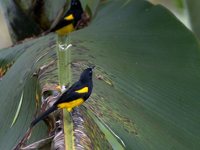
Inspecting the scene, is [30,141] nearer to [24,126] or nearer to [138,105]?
[24,126]

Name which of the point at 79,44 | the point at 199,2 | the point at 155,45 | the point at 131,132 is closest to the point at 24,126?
the point at 131,132

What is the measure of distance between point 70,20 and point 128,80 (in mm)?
178

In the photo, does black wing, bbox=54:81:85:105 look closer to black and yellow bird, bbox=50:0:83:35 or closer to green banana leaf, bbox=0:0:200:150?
green banana leaf, bbox=0:0:200:150

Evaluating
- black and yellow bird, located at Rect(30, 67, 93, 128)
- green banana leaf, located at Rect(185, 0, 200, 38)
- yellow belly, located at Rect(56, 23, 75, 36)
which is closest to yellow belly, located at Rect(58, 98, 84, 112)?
black and yellow bird, located at Rect(30, 67, 93, 128)

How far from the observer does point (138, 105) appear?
1073 mm

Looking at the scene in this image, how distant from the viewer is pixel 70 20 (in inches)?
41.1

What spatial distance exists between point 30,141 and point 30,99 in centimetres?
13

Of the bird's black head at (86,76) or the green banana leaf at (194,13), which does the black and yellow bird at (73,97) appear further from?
the green banana leaf at (194,13)

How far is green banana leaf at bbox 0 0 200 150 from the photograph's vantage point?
964mm

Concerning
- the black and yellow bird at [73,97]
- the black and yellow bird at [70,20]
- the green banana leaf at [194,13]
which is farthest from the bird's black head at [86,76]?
the green banana leaf at [194,13]

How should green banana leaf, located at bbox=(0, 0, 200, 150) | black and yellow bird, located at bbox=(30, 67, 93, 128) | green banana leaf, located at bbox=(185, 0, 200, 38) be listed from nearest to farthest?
black and yellow bird, located at bbox=(30, 67, 93, 128), green banana leaf, located at bbox=(0, 0, 200, 150), green banana leaf, located at bbox=(185, 0, 200, 38)

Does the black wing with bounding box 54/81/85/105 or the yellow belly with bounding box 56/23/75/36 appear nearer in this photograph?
the black wing with bounding box 54/81/85/105

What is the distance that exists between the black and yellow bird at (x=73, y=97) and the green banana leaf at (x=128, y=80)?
0.09ft

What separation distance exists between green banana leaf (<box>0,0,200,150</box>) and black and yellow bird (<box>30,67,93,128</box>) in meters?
0.03
